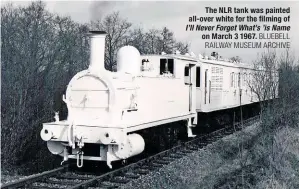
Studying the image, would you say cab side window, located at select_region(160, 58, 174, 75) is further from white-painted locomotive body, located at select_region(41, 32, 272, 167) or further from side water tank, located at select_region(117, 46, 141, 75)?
side water tank, located at select_region(117, 46, 141, 75)

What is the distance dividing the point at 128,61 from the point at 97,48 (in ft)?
4.19

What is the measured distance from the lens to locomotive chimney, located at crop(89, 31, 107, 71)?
26.4ft

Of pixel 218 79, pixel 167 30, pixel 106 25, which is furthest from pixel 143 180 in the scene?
pixel 167 30

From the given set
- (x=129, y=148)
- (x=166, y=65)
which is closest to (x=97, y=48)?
(x=129, y=148)

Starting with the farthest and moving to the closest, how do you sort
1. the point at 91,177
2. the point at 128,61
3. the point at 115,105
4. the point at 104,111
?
the point at 128,61, the point at 104,111, the point at 115,105, the point at 91,177

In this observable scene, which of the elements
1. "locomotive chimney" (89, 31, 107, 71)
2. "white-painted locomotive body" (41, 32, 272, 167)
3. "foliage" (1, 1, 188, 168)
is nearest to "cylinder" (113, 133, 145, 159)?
"white-painted locomotive body" (41, 32, 272, 167)

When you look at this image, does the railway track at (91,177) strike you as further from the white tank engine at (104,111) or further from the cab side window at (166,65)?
the cab side window at (166,65)

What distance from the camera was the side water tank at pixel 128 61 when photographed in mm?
9180

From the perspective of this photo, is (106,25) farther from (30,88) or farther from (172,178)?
(172,178)

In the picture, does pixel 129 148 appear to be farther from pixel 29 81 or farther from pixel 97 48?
pixel 29 81

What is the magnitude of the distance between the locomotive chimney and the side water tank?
105cm

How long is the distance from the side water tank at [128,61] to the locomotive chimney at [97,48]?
1055 mm

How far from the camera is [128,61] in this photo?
921 centimetres

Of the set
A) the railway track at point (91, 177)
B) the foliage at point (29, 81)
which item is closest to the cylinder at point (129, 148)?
the railway track at point (91, 177)
